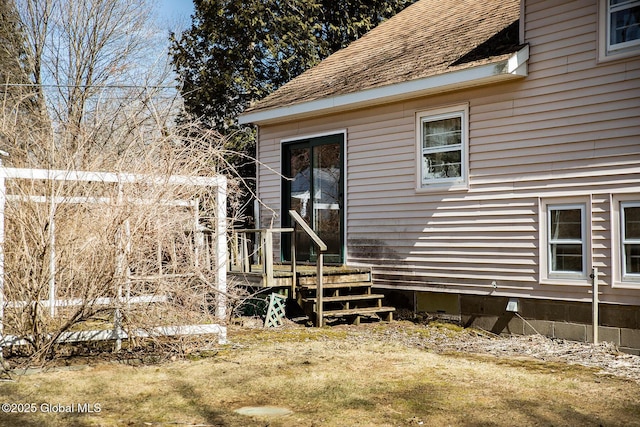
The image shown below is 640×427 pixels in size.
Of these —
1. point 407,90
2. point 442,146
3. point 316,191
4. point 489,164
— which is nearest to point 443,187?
point 442,146

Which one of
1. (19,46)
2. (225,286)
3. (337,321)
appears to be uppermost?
(19,46)

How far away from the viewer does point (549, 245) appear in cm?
882

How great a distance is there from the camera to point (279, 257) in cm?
1271

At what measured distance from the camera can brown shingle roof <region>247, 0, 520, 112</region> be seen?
9.87 meters

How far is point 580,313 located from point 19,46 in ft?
63.3


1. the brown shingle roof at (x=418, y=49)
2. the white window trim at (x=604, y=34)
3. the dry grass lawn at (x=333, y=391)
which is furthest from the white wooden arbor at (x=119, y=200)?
the white window trim at (x=604, y=34)

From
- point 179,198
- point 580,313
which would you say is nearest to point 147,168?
point 179,198

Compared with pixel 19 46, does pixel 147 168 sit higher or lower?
lower

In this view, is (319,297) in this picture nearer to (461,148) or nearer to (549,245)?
(461,148)

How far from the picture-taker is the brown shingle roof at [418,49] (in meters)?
9.87

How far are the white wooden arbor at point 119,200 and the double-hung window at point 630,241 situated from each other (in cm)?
464

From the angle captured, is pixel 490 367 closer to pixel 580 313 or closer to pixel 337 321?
pixel 580 313

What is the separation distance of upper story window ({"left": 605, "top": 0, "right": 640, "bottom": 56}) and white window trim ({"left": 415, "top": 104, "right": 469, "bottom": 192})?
2.19 m

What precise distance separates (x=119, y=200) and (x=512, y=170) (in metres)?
5.22
